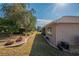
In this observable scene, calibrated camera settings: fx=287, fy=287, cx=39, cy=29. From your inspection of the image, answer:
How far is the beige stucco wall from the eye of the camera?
17.7 ft

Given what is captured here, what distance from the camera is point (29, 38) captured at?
18.0 ft

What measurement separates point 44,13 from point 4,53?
107 centimetres

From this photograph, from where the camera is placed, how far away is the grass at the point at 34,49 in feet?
17.7

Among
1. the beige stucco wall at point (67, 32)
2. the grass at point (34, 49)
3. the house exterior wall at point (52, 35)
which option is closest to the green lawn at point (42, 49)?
the grass at point (34, 49)

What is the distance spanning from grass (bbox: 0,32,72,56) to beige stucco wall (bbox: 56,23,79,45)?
0.89 ft

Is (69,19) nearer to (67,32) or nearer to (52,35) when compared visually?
(67,32)

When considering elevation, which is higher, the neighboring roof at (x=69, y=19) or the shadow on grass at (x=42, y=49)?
the neighboring roof at (x=69, y=19)

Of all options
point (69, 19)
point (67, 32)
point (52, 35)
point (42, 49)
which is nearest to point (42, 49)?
point (42, 49)

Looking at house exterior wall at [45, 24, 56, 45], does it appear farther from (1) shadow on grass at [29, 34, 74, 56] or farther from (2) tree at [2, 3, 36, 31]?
(2) tree at [2, 3, 36, 31]

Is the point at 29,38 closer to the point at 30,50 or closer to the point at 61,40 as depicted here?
the point at 30,50

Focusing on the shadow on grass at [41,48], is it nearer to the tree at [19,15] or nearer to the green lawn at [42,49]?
the green lawn at [42,49]

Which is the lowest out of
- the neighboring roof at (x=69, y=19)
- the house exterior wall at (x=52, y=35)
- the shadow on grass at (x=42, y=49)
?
the shadow on grass at (x=42, y=49)

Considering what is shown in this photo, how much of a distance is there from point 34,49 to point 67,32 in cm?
70

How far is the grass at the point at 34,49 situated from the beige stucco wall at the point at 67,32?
271 millimetres
